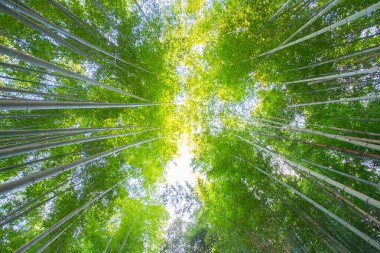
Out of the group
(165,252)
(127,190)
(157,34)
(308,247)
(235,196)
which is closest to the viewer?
(308,247)

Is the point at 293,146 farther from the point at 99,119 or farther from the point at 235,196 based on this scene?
the point at 99,119

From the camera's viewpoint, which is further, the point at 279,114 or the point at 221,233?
the point at 279,114

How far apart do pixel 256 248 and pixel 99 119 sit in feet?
18.8

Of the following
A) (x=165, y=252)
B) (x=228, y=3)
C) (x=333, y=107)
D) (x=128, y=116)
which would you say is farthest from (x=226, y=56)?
(x=165, y=252)

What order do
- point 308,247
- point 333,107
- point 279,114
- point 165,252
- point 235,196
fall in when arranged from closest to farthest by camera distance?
point 308,247
point 333,107
point 235,196
point 279,114
point 165,252

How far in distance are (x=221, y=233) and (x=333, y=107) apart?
14.9ft

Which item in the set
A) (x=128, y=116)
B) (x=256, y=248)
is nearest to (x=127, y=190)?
(x=128, y=116)

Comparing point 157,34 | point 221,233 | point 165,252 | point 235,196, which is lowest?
point 165,252

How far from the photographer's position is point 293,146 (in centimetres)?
628

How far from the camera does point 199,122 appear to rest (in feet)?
29.3

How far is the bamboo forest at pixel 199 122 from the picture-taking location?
5.08 metres

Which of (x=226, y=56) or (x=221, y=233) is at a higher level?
(x=226, y=56)

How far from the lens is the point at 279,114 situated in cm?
679

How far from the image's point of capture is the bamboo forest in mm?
5082
